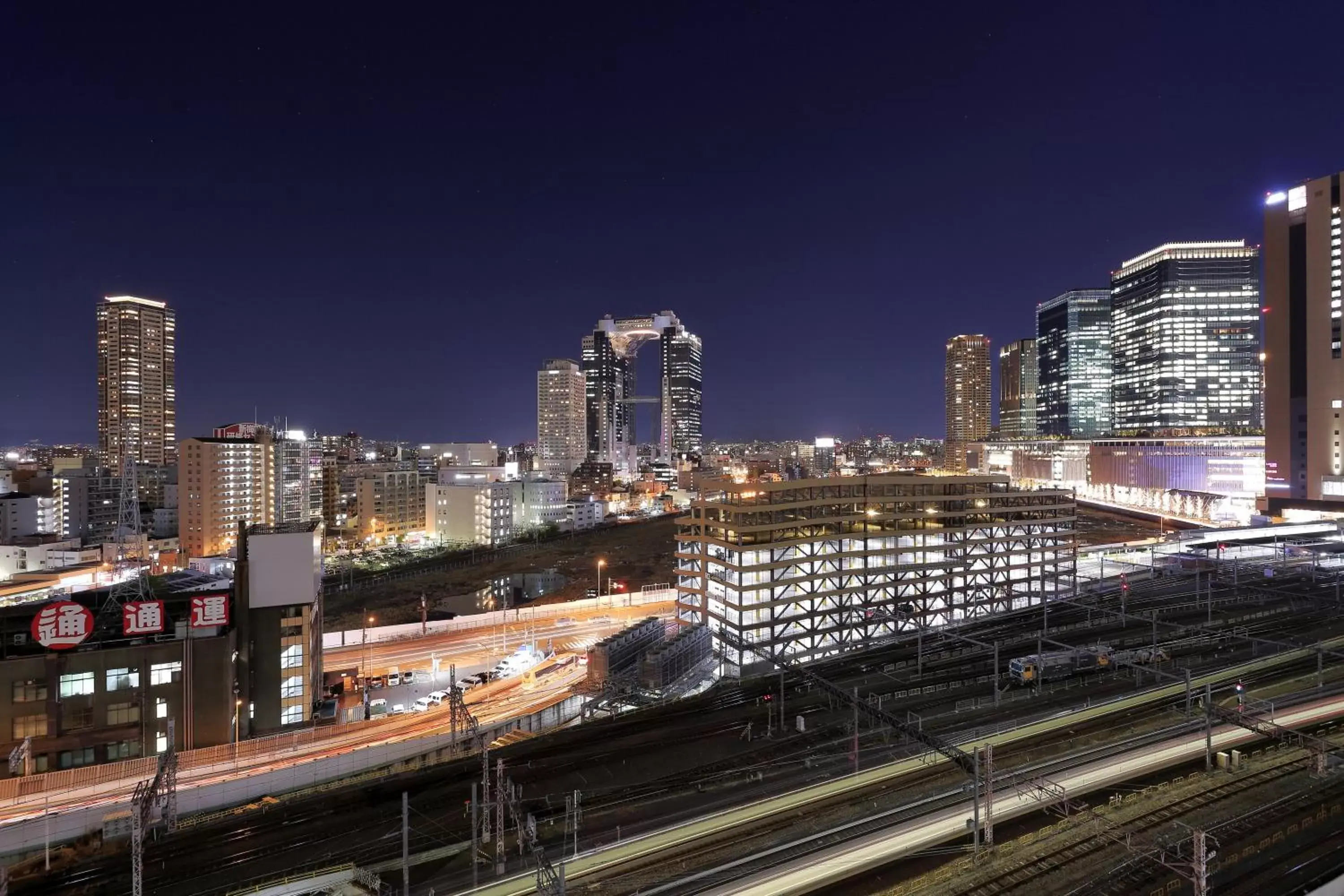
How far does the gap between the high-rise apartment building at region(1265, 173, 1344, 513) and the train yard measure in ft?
172

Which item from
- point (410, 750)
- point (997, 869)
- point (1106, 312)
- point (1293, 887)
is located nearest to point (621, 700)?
point (410, 750)

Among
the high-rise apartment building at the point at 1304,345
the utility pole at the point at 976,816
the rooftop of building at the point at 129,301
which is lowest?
the utility pole at the point at 976,816

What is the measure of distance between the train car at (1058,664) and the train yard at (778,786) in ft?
0.70

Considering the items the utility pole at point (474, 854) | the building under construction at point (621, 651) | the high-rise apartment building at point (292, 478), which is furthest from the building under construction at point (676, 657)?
the high-rise apartment building at point (292, 478)

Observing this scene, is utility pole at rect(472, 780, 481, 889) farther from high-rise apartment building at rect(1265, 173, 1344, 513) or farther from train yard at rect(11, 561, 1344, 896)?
high-rise apartment building at rect(1265, 173, 1344, 513)

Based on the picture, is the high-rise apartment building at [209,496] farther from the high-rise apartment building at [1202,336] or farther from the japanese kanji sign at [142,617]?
the high-rise apartment building at [1202,336]

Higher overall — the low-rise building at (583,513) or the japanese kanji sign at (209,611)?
the japanese kanji sign at (209,611)

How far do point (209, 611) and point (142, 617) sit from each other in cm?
181

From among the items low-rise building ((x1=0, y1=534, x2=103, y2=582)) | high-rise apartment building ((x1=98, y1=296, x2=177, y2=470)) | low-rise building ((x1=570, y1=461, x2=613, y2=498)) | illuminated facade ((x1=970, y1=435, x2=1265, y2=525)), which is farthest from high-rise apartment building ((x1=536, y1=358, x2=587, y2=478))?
low-rise building ((x1=0, y1=534, x2=103, y2=582))

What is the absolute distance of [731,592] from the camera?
3406 centimetres

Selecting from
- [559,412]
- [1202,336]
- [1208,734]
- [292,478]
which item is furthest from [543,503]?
[1202,336]

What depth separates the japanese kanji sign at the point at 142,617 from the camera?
22.5 metres

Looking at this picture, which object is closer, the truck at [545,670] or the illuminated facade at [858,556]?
the truck at [545,670]

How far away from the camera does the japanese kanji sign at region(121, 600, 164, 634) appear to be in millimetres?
22469
